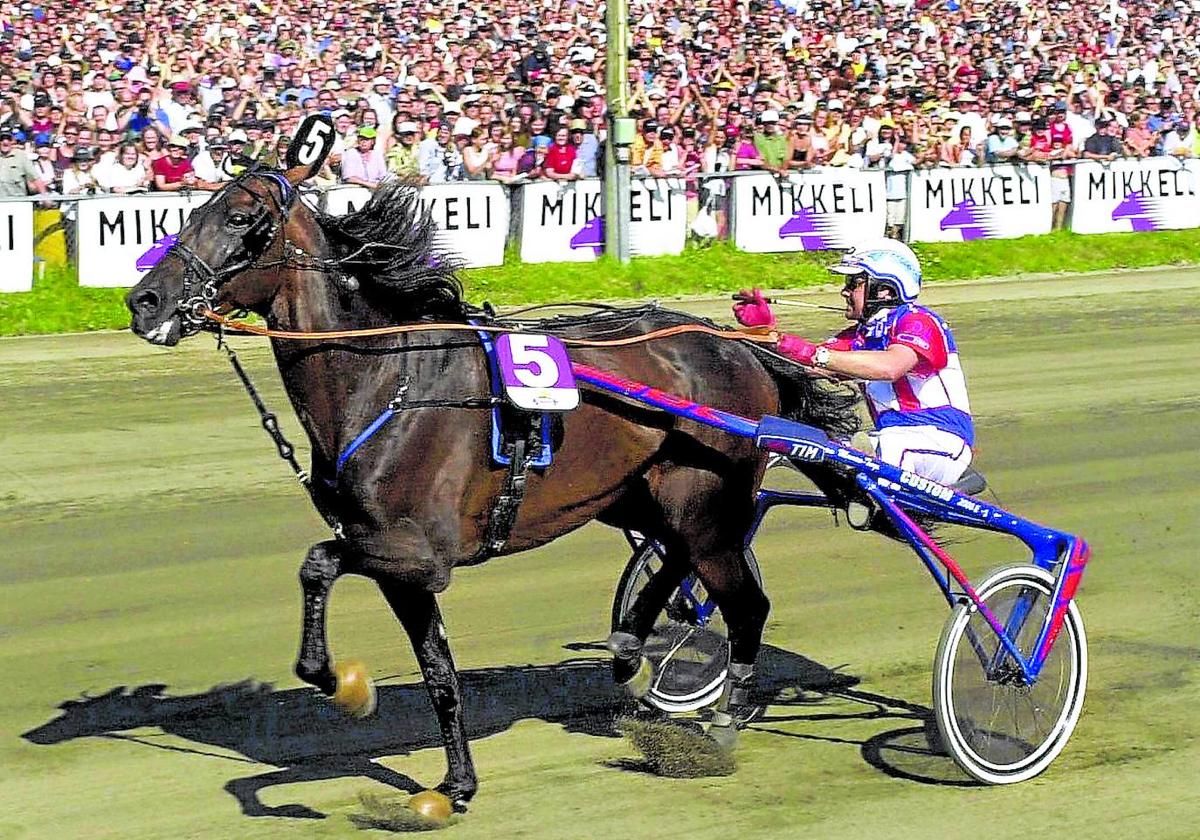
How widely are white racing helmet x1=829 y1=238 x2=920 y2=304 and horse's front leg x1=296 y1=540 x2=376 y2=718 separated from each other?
1915 millimetres

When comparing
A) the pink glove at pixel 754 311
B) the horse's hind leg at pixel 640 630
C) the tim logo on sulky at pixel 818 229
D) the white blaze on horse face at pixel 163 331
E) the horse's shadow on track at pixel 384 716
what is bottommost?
the horse's shadow on track at pixel 384 716

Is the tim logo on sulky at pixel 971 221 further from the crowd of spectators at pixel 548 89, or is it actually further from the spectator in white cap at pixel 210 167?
the spectator in white cap at pixel 210 167

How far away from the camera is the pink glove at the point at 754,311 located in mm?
5699

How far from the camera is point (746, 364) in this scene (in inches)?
234

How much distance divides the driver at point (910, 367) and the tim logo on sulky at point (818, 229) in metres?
12.1

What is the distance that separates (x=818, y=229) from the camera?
17938mm

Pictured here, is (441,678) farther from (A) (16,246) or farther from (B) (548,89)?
(B) (548,89)

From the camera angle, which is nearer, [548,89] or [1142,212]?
[548,89]

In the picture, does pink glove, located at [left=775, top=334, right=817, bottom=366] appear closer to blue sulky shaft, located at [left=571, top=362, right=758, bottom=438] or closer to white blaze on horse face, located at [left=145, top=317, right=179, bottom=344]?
blue sulky shaft, located at [left=571, top=362, right=758, bottom=438]

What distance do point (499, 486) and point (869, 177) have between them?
1361cm

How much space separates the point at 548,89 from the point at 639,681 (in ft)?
43.5

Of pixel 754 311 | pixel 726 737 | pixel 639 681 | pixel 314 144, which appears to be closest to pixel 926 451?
pixel 754 311

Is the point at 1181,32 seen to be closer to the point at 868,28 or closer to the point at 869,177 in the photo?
the point at 868,28

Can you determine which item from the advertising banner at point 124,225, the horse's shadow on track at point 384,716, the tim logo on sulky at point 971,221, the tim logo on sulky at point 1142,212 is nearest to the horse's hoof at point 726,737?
the horse's shadow on track at point 384,716
